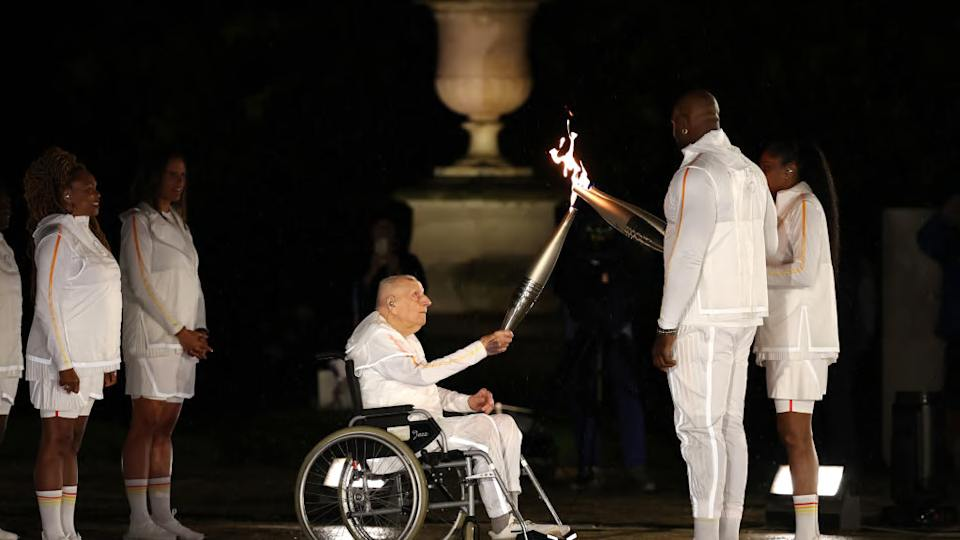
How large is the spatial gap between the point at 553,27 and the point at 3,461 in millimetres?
8023

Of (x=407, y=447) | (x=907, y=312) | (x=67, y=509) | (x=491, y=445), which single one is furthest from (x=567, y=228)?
(x=907, y=312)

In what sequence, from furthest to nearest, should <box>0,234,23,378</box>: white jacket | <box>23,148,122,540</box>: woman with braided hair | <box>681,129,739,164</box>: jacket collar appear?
<box>0,234,23,378</box>: white jacket < <box>23,148,122,540</box>: woman with braided hair < <box>681,129,739,164</box>: jacket collar

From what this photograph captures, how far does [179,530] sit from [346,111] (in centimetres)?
1116

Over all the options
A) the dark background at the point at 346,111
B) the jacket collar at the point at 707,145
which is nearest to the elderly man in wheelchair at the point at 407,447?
the jacket collar at the point at 707,145

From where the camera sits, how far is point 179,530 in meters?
12.6

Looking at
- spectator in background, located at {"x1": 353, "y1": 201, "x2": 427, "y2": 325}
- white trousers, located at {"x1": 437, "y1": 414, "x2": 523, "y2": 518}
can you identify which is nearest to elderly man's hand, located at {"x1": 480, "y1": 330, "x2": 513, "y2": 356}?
white trousers, located at {"x1": 437, "y1": 414, "x2": 523, "y2": 518}

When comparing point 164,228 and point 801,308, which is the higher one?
point 164,228

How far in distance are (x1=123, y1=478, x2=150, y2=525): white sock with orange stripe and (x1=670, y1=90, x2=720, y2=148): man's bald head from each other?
11.0 feet

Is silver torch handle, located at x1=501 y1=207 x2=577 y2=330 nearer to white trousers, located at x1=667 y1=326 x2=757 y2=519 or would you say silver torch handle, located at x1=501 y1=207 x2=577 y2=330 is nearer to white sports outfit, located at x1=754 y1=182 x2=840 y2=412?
white trousers, located at x1=667 y1=326 x2=757 y2=519

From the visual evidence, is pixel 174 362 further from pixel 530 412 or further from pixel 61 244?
pixel 530 412

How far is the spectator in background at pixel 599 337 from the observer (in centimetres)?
1489

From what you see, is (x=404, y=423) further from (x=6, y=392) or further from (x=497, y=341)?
(x=6, y=392)

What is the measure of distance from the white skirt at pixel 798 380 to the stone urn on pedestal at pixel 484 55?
261 inches

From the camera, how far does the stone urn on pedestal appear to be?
58.4 ft
